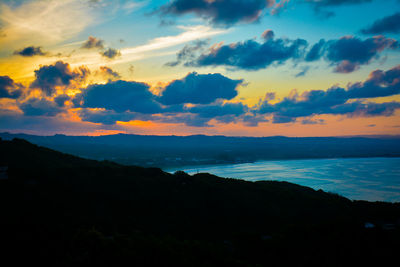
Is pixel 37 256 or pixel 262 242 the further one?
pixel 262 242

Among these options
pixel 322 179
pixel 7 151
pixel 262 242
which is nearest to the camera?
pixel 262 242

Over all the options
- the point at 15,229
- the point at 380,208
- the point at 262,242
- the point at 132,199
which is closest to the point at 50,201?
the point at 132,199

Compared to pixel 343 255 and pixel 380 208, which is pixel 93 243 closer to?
pixel 343 255

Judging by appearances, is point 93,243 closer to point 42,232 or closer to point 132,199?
point 42,232

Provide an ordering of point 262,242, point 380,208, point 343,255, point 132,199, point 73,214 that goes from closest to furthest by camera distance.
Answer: point 343,255 < point 262,242 < point 73,214 < point 132,199 < point 380,208

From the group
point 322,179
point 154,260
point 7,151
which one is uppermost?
point 7,151

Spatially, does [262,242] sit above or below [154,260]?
below
